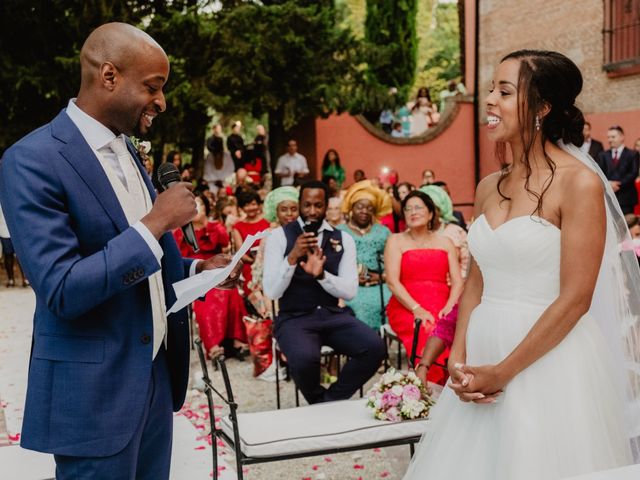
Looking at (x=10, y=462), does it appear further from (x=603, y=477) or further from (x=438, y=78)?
(x=438, y=78)

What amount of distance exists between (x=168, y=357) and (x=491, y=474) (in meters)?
1.25

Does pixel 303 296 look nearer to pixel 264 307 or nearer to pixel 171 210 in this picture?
pixel 264 307

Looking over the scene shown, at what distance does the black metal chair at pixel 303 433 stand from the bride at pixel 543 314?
3.29 ft

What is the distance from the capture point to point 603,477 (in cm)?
176

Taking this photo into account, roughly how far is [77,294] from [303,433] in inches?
89.5

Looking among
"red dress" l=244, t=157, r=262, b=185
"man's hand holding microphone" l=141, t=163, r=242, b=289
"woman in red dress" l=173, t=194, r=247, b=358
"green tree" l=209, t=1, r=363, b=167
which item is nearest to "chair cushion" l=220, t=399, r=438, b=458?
"man's hand holding microphone" l=141, t=163, r=242, b=289

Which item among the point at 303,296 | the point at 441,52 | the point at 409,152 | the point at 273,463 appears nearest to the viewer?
the point at 273,463

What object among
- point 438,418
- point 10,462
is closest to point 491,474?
point 438,418

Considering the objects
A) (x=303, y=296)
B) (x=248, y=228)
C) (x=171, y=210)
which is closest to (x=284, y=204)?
Answer: (x=248, y=228)

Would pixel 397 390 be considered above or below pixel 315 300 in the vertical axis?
below

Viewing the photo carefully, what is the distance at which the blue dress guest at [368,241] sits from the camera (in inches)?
289

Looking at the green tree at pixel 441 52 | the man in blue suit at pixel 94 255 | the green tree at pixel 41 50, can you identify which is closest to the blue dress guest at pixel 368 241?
the man in blue suit at pixel 94 255

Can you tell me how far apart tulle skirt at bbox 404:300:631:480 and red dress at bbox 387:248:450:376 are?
3631 mm

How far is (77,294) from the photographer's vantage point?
196 cm
